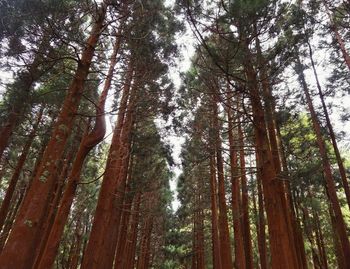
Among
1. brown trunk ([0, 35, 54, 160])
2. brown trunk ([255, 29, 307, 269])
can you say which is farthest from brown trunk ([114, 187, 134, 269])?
brown trunk ([255, 29, 307, 269])

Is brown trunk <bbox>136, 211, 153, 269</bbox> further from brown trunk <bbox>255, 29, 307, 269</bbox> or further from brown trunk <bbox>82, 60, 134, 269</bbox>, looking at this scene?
brown trunk <bbox>82, 60, 134, 269</bbox>

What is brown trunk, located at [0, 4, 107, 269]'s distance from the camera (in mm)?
4745

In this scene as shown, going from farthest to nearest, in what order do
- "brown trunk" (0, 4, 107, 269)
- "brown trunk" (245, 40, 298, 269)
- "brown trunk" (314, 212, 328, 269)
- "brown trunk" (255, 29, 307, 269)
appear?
1. "brown trunk" (314, 212, 328, 269)
2. "brown trunk" (255, 29, 307, 269)
3. "brown trunk" (245, 40, 298, 269)
4. "brown trunk" (0, 4, 107, 269)

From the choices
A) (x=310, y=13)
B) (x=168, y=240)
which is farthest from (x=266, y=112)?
(x=168, y=240)

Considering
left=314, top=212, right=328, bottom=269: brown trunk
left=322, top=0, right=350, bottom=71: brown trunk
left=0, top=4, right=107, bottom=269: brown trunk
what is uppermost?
left=322, top=0, right=350, bottom=71: brown trunk

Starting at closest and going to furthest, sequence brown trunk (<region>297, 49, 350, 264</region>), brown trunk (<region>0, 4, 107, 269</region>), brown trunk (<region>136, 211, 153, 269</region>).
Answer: brown trunk (<region>0, 4, 107, 269</region>) → brown trunk (<region>297, 49, 350, 264</region>) → brown trunk (<region>136, 211, 153, 269</region>)

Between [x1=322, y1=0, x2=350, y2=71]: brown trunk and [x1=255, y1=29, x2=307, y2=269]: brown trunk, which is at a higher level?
[x1=322, y1=0, x2=350, y2=71]: brown trunk

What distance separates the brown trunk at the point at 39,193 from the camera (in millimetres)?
4745

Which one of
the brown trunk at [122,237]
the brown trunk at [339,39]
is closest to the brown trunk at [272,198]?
the brown trunk at [339,39]

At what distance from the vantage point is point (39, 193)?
5.36 m

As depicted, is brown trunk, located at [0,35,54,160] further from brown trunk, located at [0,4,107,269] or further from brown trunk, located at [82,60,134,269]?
brown trunk, located at [0,4,107,269]

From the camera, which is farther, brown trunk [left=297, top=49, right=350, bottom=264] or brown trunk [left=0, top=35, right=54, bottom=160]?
brown trunk [left=297, top=49, right=350, bottom=264]

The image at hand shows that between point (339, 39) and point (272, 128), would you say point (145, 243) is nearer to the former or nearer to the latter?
point (272, 128)

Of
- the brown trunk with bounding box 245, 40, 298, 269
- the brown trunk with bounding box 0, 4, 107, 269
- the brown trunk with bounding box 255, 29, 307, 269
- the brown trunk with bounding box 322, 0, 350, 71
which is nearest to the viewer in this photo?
the brown trunk with bounding box 0, 4, 107, 269
